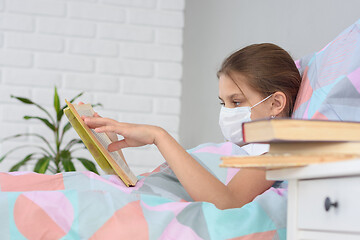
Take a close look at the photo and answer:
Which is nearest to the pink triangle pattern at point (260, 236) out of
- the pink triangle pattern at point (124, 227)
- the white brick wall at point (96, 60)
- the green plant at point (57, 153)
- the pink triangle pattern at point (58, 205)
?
the pink triangle pattern at point (124, 227)

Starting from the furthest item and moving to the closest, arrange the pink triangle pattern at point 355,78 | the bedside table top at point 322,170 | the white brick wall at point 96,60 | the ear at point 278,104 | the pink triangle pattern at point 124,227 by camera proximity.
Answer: the white brick wall at point 96,60
the ear at point 278,104
the pink triangle pattern at point 355,78
the pink triangle pattern at point 124,227
the bedside table top at point 322,170

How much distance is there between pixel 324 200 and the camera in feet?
2.37

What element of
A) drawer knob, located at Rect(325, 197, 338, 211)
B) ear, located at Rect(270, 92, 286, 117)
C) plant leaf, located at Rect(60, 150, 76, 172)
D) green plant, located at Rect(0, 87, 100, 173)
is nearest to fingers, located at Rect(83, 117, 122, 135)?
ear, located at Rect(270, 92, 286, 117)

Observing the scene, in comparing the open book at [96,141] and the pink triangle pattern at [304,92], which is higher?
the pink triangle pattern at [304,92]

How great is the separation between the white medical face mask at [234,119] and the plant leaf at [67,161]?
1063mm

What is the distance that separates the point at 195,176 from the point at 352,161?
0.60 metres

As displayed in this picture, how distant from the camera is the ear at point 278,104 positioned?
1.46m

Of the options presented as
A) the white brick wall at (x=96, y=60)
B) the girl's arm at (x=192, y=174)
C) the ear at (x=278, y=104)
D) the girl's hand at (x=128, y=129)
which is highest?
the white brick wall at (x=96, y=60)

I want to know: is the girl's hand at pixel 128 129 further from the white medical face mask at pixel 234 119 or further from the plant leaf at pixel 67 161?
the plant leaf at pixel 67 161

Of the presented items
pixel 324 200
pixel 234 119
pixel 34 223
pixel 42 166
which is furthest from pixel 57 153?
pixel 324 200

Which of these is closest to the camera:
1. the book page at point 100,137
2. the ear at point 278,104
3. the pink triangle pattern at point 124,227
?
the pink triangle pattern at point 124,227

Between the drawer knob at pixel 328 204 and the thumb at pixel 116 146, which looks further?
the thumb at pixel 116 146

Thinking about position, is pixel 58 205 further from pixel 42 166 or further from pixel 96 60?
pixel 96 60

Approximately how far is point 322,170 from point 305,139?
0.15 ft
